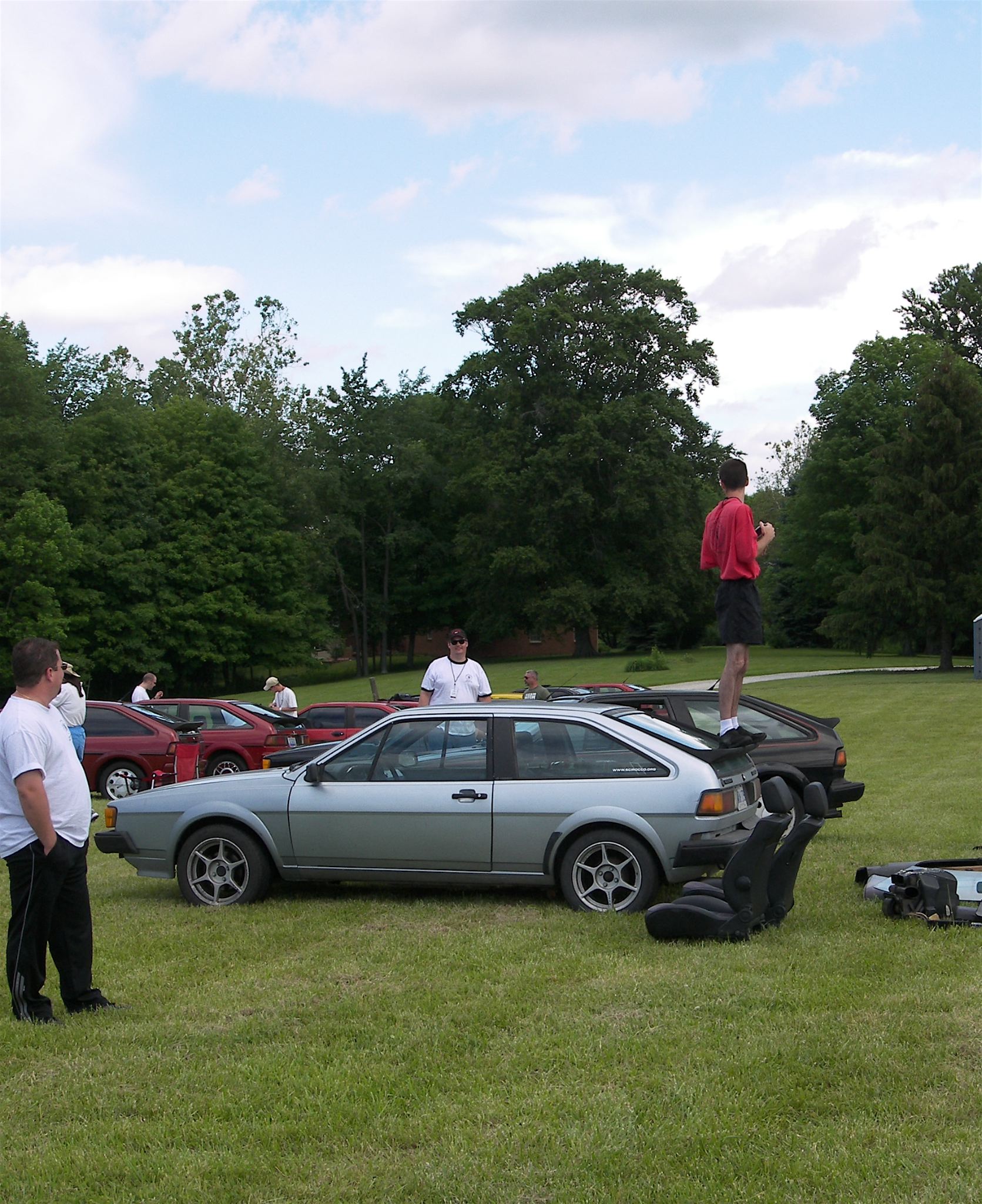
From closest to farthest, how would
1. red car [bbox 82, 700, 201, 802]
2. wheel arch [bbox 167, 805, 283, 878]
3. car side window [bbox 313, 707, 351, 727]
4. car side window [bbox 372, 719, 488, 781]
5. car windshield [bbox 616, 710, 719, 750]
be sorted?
car windshield [bbox 616, 710, 719, 750] < car side window [bbox 372, 719, 488, 781] < wheel arch [bbox 167, 805, 283, 878] < red car [bbox 82, 700, 201, 802] < car side window [bbox 313, 707, 351, 727]

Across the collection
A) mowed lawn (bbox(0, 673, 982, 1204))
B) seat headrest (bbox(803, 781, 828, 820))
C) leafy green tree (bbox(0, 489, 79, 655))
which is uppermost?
leafy green tree (bbox(0, 489, 79, 655))

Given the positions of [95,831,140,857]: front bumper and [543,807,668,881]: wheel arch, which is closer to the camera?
[543,807,668,881]: wheel arch

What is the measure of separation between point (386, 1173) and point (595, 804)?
4.36 meters

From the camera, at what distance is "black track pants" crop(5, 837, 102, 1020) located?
610 centimetres

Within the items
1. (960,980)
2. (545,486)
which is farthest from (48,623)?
(960,980)

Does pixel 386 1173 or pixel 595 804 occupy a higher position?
pixel 595 804

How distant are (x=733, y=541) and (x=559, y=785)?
1.99 metres

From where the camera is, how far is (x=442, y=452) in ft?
235

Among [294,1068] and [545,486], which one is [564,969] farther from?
[545,486]

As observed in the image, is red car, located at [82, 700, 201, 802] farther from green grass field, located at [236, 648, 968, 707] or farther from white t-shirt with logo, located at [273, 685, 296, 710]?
green grass field, located at [236, 648, 968, 707]

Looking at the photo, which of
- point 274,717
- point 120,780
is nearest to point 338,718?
point 274,717

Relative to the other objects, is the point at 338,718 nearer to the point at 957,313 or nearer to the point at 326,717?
the point at 326,717

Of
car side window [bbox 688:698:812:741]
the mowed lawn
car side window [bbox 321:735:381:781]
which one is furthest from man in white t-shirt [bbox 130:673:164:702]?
the mowed lawn

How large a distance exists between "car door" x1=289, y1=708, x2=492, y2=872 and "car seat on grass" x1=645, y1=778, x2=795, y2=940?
1675 mm
